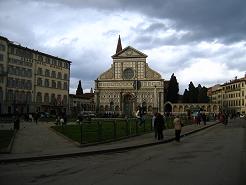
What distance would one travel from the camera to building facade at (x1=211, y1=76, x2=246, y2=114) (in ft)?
523

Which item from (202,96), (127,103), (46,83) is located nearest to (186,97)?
(202,96)

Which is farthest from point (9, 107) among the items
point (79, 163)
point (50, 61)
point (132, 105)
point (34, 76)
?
point (79, 163)

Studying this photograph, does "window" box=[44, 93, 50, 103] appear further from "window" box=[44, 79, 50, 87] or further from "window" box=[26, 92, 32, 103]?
"window" box=[26, 92, 32, 103]

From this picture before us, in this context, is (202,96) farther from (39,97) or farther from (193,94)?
(39,97)

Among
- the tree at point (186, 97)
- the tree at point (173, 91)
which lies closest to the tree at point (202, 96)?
the tree at point (186, 97)

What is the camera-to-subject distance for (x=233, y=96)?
546 ft

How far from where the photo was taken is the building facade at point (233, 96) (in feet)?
523

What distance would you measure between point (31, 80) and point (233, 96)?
302 feet

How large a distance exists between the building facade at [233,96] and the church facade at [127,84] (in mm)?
Answer: 37142

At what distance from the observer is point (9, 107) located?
94625 millimetres

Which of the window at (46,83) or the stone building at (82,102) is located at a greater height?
the window at (46,83)

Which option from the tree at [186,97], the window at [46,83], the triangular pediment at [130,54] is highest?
the triangular pediment at [130,54]

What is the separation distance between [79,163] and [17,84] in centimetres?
8531

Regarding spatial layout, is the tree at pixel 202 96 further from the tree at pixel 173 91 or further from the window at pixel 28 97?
the window at pixel 28 97
